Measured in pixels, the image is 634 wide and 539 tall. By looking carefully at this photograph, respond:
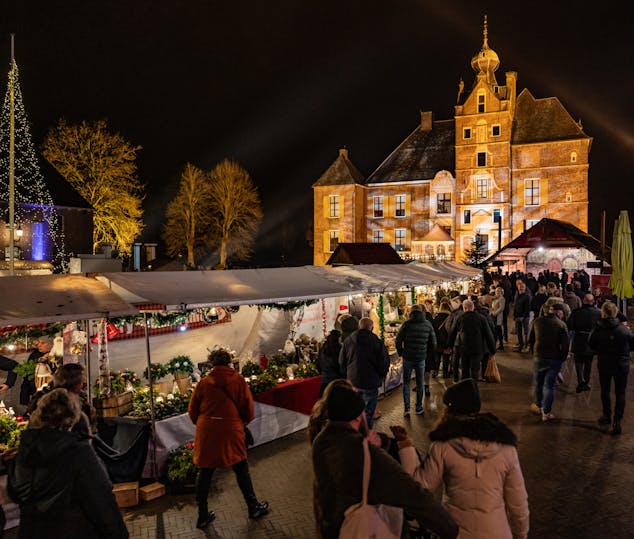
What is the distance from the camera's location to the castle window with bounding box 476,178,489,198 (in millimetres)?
37938

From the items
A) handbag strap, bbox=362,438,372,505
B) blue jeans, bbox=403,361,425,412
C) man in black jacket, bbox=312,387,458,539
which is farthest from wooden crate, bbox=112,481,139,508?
blue jeans, bbox=403,361,425,412

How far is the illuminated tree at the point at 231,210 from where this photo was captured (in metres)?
49.0

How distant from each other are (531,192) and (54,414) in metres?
38.9

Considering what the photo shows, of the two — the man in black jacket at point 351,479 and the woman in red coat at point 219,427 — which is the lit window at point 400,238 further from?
the man in black jacket at point 351,479

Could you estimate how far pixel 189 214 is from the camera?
4766cm

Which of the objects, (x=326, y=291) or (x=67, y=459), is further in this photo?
(x=326, y=291)

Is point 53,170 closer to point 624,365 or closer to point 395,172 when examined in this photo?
point 395,172

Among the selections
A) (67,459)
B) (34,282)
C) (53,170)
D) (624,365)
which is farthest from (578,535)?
(53,170)

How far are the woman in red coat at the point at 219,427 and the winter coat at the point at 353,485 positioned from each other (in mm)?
2333

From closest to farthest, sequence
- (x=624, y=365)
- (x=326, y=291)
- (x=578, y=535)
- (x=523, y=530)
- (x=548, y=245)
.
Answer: (x=523, y=530) → (x=578, y=535) → (x=624, y=365) → (x=326, y=291) → (x=548, y=245)

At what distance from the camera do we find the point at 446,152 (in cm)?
4181

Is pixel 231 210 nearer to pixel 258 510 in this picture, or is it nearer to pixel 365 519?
pixel 258 510

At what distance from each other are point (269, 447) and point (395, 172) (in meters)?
37.8

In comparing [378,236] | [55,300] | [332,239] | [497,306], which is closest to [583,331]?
[497,306]
